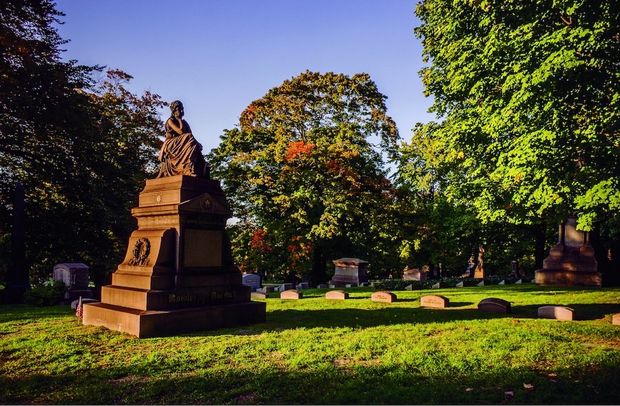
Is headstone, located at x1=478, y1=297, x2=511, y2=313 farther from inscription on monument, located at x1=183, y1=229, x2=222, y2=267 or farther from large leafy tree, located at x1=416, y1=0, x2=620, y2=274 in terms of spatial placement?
inscription on monument, located at x1=183, y1=229, x2=222, y2=267

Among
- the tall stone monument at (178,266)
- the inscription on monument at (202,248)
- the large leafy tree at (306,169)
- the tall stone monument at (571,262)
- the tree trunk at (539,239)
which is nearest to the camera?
the tall stone monument at (178,266)

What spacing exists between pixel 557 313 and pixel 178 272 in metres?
9.37

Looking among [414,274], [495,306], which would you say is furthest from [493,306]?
[414,274]

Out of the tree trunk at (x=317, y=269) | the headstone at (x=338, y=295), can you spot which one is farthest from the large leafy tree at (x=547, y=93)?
the tree trunk at (x=317, y=269)

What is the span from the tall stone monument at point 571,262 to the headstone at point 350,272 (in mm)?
10395

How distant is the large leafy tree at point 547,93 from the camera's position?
30.5 ft

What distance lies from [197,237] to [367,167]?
16306 mm

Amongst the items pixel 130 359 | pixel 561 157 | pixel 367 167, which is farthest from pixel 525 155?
pixel 367 167

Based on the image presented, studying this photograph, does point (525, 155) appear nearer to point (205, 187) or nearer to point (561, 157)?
point (561, 157)

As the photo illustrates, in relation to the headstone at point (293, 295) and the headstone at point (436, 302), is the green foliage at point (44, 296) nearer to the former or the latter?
the headstone at point (293, 295)

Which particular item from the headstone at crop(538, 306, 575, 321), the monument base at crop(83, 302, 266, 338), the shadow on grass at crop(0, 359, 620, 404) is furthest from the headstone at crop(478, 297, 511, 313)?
the monument base at crop(83, 302, 266, 338)

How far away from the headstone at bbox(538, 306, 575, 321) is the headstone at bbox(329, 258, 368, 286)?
17.0 m

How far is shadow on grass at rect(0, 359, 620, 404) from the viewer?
16.0ft

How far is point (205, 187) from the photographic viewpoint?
1017 cm
